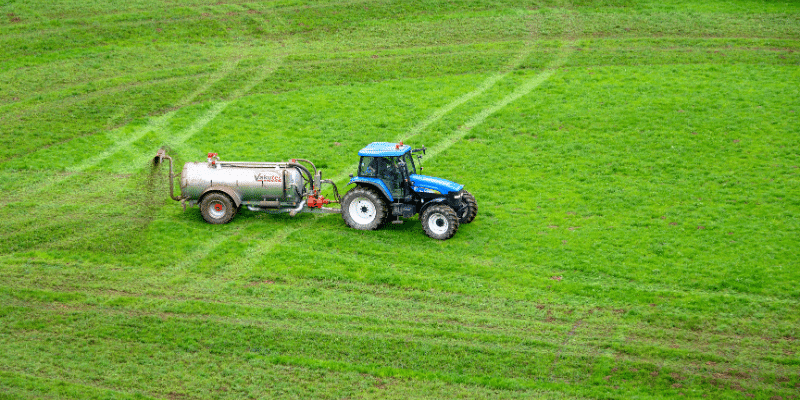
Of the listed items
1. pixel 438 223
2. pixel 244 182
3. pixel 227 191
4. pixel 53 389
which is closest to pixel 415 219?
pixel 438 223

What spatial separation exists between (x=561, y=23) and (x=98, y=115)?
29.2 meters

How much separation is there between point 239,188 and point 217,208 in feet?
3.92

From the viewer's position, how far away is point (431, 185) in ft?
91.4

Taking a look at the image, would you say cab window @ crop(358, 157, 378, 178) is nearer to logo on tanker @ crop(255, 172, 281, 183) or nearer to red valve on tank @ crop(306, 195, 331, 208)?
red valve on tank @ crop(306, 195, 331, 208)

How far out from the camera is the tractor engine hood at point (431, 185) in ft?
91.1

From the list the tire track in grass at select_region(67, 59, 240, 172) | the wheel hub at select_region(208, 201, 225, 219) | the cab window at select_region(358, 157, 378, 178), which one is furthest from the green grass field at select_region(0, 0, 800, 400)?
the cab window at select_region(358, 157, 378, 178)

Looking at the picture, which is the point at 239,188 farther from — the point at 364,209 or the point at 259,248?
the point at 364,209

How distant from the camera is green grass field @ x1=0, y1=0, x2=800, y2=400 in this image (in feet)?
68.0

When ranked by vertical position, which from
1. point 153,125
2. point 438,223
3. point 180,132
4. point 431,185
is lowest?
point 438,223

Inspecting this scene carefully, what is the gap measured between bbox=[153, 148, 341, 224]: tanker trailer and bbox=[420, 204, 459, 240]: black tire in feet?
11.8

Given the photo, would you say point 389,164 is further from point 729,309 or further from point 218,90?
point 218,90

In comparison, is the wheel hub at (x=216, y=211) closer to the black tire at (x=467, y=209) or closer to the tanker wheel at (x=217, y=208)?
the tanker wheel at (x=217, y=208)

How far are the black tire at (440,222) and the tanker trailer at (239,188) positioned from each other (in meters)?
3.60

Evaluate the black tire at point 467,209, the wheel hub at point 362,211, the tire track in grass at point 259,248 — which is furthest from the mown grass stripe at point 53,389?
the black tire at point 467,209
